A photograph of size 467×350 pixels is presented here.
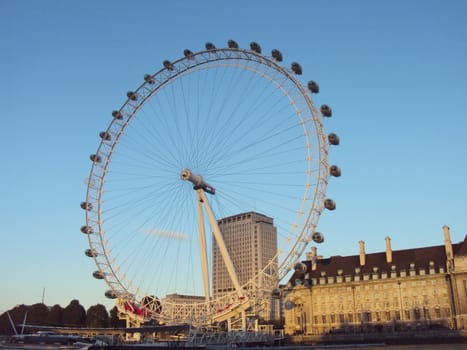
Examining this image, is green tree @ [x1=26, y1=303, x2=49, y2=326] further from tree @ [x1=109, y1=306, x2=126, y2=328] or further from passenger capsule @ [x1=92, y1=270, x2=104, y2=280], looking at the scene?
passenger capsule @ [x1=92, y1=270, x2=104, y2=280]

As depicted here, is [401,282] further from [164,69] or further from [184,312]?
[164,69]

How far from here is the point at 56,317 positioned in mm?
110000

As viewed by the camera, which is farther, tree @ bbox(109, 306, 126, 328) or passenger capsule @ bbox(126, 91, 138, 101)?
tree @ bbox(109, 306, 126, 328)

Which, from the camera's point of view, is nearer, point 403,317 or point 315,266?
point 403,317

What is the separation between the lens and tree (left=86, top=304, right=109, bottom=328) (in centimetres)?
10731

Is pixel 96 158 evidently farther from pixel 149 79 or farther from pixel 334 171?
pixel 334 171

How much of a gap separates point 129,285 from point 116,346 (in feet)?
37.0

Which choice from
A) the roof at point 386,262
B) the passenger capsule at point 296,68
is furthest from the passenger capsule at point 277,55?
the roof at point 386,262

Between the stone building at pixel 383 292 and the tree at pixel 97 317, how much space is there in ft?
133

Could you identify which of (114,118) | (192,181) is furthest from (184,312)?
(114,118)

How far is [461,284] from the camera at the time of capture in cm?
7812

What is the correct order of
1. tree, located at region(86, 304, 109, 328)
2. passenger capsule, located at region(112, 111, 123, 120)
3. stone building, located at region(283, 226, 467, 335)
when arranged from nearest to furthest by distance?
passenger capsule, located at region(112, 111, 123, 120), stone building, located at region(283, 226, 467, 335), tree, located at region(86, 304, 109, 328)

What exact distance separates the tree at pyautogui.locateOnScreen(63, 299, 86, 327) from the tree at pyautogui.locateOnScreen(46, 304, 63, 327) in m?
1.26

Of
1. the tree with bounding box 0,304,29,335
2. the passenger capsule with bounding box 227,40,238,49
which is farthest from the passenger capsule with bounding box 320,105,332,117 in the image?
the tree with bounding box 0,304,29,335
